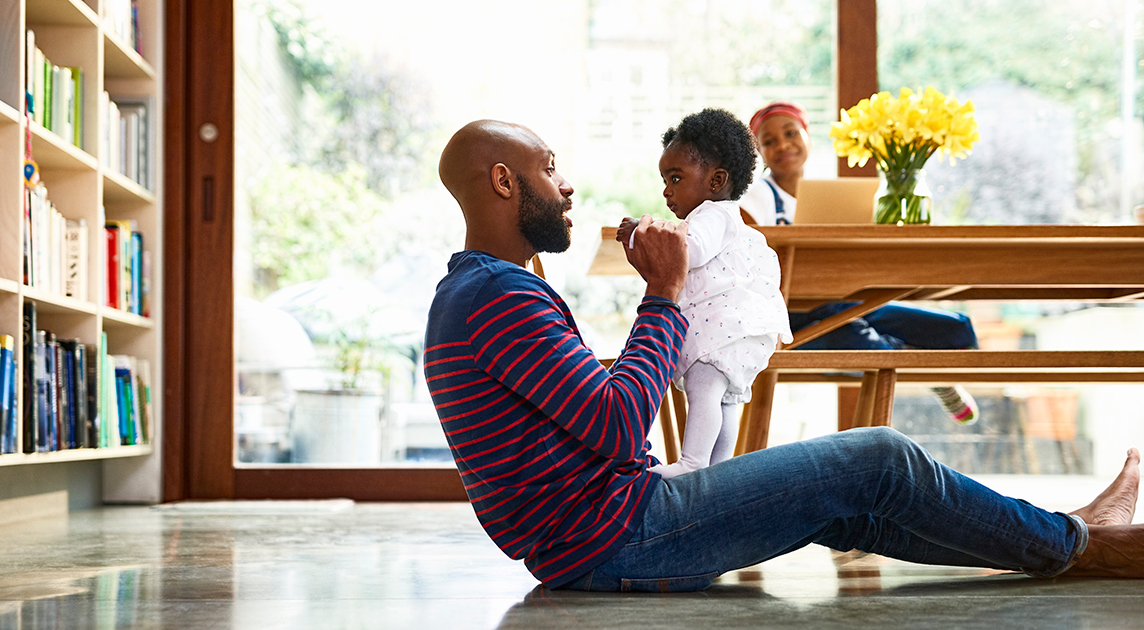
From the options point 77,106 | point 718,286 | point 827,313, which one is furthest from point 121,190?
point 718,286

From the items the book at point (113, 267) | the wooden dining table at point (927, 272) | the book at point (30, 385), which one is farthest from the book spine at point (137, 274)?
the wooden dining table at point (927, 272)

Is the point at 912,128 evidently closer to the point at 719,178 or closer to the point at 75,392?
the point at 719,178

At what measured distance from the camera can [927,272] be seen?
2133mm

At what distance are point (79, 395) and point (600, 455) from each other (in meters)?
2.00

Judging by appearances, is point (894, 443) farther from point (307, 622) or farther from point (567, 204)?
point (307, 622)

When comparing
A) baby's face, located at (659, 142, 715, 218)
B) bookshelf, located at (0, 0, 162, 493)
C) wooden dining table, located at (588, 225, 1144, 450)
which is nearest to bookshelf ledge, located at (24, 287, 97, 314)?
bookshelf, located at (0, 0, 162, 493)

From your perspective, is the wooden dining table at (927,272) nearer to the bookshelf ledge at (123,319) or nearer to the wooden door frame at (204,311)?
the wooden door frame at (204,311)

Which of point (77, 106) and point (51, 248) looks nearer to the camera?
point (51, 248)

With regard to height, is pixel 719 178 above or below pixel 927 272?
above

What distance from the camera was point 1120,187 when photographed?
11.5 feet

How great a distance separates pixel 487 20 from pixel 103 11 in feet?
4.06

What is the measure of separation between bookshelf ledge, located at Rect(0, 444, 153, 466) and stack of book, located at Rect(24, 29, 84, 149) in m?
0.83

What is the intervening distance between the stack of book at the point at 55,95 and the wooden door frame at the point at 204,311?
1.66 feet

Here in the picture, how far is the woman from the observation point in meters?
2.61
